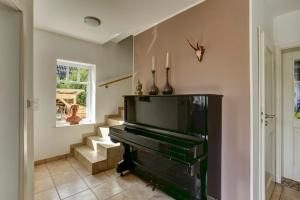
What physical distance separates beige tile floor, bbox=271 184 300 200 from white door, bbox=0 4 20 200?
270 cm

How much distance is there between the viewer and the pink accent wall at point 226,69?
1.68 metres

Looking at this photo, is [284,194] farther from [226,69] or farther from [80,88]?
[80,88]

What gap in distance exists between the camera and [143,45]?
2895mm

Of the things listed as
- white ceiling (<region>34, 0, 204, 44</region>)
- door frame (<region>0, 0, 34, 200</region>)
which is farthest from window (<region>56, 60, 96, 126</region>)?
door frame (<region>0, 0, 34, 200</region>)

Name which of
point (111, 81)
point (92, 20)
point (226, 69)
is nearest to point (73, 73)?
point (111, 81)

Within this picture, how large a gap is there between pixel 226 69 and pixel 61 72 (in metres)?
2.93

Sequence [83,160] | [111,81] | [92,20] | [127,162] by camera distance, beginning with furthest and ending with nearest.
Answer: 1. [111,81]
2. [83,160]
3. [127,162]
4. [92,20]

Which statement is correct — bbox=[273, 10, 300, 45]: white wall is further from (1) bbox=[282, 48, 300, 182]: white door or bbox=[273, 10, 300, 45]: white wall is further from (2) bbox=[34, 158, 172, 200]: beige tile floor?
(2) bbox=[34, 158, 172, 200]: beige tile floor

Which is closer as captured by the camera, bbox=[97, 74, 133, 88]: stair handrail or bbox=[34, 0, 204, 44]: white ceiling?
bbox=[34, 0, 204, 44]: white ceiling

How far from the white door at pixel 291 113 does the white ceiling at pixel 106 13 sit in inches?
65.4

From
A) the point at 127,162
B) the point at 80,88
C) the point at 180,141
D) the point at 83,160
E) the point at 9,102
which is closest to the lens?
the point at 9,102

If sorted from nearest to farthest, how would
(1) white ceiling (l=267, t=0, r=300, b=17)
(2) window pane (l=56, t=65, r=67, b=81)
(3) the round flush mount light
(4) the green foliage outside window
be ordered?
(1) white ceiling (l=267, t=0, r=300, b=17), (3) the round flush mount light, (2) window pane (l=56, t=65, r=67, b=81), (4) the green foliage outside window

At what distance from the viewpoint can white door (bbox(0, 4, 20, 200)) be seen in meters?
1.17

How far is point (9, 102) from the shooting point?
1210 millimetres
